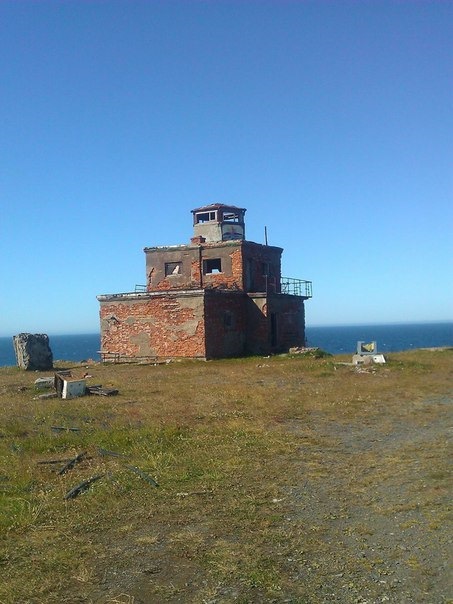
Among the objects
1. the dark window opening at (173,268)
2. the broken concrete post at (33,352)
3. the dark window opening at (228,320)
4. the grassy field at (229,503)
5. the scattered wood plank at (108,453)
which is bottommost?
the grassy field at (229,503)

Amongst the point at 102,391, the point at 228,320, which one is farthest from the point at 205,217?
the point at 102,391

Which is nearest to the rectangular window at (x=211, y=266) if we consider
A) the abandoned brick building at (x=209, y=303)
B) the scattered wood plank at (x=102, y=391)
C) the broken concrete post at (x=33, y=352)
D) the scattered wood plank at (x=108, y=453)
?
the abandoned brick building at (x=209, y=303)

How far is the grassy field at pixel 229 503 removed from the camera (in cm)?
552

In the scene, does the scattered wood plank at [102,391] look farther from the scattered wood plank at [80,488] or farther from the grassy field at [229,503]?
the scattered wood plank at [80,488]

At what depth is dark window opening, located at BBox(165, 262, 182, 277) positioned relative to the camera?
37031mm

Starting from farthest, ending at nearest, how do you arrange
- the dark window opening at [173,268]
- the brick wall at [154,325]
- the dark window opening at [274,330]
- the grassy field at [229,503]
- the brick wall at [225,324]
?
the dark window opening at [173,268], the dark window opening at [274,330], the brick wall at [225,324], the brick wall at [154,325], the grassy field at [229,503]

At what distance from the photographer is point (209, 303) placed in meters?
32.5

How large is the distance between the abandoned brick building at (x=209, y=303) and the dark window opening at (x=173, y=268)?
64 millimetres

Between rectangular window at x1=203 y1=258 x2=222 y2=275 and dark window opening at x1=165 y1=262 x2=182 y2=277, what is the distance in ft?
5.53

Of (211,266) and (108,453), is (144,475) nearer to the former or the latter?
(108,453)

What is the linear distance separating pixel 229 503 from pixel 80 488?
2.26 m

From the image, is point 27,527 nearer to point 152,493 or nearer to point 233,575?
point 152,493

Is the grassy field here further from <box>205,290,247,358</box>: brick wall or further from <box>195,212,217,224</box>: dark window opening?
<box>195,212,217,224</box>: dark window opening

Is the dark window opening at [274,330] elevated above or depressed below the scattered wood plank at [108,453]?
above
